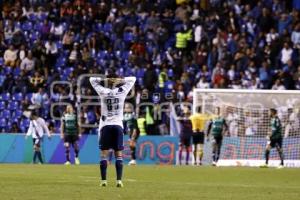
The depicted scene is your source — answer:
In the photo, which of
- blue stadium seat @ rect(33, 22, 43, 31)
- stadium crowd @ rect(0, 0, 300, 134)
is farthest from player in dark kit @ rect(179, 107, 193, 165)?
blue stadium seat @ rect(33, 22, 43, 31)

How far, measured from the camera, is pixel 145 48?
142 ft

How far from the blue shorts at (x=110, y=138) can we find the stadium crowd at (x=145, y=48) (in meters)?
18.2

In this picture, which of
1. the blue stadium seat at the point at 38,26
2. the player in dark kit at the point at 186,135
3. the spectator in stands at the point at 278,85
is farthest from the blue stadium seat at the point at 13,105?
the spectator in stands at the point at 278,85

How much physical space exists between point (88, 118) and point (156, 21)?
7.21 meters

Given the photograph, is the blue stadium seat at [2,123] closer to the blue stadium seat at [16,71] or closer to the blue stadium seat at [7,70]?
the blue stadium seat at [16,71]

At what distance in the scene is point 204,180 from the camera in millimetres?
24266

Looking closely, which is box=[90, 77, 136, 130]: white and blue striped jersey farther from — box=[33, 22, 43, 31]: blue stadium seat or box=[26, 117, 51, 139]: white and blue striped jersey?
box=[33, 22, 43, 31]: blue stadium seat

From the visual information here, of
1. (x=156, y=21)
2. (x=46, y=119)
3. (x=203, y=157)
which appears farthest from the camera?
(x=156, y=21)

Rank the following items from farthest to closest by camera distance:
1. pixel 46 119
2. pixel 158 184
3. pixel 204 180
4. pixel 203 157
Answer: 1. pixel 46 119
2. pixel 203 157
3. pixel 204 180
4. pixel 158 184

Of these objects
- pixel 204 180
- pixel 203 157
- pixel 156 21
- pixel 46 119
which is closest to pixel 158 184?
pixel 204 180

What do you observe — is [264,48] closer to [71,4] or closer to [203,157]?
[203,157]

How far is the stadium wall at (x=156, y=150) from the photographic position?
36406 mm

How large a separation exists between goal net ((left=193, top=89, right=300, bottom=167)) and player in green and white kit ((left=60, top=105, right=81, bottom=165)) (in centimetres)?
482

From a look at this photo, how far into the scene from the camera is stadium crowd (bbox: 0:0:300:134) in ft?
131
